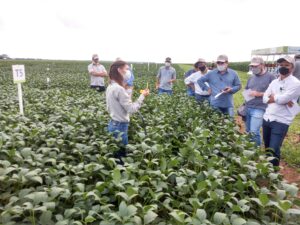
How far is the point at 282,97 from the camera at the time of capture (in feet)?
14.5

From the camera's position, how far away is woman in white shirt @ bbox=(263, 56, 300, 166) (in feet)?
14.5

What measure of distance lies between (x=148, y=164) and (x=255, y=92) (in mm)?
2871

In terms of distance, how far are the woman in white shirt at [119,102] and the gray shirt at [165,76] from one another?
558 cm

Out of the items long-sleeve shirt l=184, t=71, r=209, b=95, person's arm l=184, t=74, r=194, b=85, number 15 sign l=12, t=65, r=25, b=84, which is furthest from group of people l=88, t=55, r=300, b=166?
number 15 sign l=12, t=65, r=25, b=84

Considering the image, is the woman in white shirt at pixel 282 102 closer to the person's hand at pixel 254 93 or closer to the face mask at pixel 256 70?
the person's hand at pixel 254 93

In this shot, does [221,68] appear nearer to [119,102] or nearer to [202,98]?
[202,98]

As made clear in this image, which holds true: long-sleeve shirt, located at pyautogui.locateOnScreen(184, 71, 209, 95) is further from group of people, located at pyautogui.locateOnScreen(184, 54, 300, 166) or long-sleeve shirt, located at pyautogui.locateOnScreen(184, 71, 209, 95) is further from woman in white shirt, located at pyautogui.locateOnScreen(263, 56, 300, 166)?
woman in white shirt, located at pyautogui.locateOnScreen(263, 56, 300, 166)

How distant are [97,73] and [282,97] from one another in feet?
21.4

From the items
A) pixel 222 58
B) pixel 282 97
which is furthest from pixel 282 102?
pixel 222 58

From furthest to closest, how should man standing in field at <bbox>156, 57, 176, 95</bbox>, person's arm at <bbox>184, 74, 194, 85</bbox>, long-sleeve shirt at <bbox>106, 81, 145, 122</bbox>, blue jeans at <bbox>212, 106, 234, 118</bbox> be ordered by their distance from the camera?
man standing in field at <bbox>156, 57, 176, 95</bbox>, person's arm at <bbox>184, 74, 194, 85</bbox>, blue jeans at <bbox>212, 106, 234, 118</bbox>, long-sleeve shirt at <bbox>106, 81, 145, 122</bbox>

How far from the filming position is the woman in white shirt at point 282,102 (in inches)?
174

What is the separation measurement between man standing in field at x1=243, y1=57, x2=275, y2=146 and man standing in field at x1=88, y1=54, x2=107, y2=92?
5.27 m

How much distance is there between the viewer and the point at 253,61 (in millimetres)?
A: 5371

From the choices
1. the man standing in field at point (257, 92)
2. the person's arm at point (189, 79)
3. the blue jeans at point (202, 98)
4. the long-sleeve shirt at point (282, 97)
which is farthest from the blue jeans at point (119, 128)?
the person's arm at point (189, 79)
